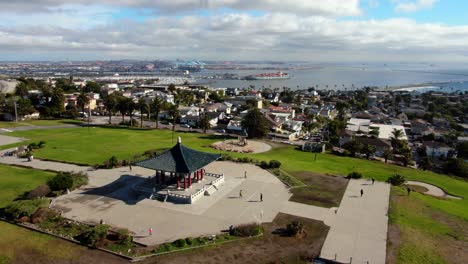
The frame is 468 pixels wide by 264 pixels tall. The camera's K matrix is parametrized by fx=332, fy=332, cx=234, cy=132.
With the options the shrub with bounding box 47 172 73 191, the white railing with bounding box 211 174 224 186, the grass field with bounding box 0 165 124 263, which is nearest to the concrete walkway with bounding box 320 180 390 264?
the white railing with bounding box 211 174 224 186

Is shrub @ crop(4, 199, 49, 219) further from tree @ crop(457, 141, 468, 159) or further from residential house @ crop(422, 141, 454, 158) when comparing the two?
tree @ crop(457, 141, 468, 159)

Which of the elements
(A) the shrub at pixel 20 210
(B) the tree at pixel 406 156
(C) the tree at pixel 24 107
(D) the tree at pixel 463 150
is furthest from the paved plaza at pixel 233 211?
(C) the tree at pixel 24 107

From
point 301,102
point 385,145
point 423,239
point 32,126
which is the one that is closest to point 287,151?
point 385,145

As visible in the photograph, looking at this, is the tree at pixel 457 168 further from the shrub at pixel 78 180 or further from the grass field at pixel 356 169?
the shrub at pixel 78 180

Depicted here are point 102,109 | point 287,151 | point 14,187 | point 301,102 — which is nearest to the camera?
point 14,187

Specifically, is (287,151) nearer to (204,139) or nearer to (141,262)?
(204,139)

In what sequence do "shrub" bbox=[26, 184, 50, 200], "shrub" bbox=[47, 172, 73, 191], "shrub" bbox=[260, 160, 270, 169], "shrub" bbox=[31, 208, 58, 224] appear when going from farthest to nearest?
1. "shrub" bbox=[260, 160, 270, 169]
2. "shrub" bbox=[47, 172, 73, 191]
3. "shrub" bbox=[26, 184, 50, 200]
4. "shrub" bbox=[31, 208, 58, 224]
